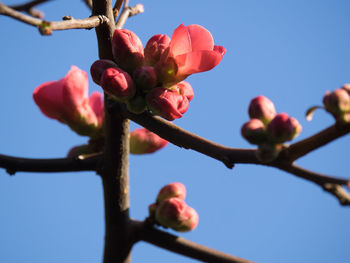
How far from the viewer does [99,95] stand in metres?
1.20

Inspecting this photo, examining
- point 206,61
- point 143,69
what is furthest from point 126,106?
point 206,61

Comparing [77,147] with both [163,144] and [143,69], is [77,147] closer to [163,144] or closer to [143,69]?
[163,144]

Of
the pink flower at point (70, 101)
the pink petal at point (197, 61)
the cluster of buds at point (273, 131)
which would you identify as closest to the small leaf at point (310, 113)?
the cluster of buds at point (273, 131)

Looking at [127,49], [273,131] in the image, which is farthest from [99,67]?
[273,131]

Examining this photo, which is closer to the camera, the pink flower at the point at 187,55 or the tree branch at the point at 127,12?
the pink flower at the point at 187,55

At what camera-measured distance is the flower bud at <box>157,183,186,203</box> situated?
105cm

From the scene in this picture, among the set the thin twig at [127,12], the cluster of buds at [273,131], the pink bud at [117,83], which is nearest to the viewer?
the cluster of buds at [273,131]

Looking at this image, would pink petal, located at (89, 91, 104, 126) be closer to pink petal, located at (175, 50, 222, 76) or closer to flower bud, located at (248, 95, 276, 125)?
pink petal, located at (175, 50, 222, 76)

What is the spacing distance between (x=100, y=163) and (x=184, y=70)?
11.0 inches

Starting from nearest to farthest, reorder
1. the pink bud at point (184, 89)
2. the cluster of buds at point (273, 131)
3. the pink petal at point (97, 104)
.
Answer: the cluster of buds at point (273, 131), the pink bud at point (184, 89), the pink petal at point (97, 104)

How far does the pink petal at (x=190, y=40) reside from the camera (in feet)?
2.78

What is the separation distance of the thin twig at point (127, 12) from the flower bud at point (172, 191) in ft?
1.34

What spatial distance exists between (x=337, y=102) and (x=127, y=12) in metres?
0.64

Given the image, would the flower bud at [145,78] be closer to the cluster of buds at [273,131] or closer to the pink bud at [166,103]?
the pink bud at [166,103]
